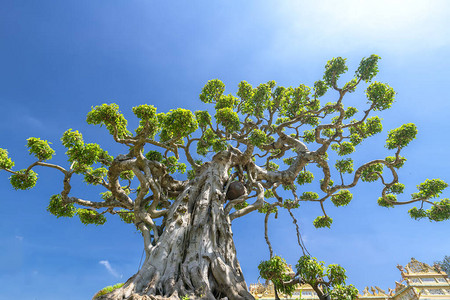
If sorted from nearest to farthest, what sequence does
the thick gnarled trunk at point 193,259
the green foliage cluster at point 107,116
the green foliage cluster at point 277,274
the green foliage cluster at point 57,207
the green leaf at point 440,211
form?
the thick gnarled trunk at point 193,259 < the green foliage cluster at point 277,274 < the green foliage cluster at point 107,116 < the green foliage cluster at point 57,207 < the green leaf at point 440,211

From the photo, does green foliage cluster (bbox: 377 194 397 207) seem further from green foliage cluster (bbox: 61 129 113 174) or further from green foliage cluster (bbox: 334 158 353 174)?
green foliage cluster (bbox: 61 129 113 174)

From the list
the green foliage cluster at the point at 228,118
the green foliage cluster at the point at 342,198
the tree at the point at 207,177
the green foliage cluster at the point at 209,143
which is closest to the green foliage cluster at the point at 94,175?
the tree at the point at 207,177

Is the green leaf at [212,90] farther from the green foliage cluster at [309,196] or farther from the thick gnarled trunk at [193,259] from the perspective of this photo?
the green foliage cluster at [309,196]

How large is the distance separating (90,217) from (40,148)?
14.9 feet

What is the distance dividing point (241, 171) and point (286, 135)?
11.8 feet

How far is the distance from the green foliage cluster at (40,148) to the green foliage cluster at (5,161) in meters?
1.11

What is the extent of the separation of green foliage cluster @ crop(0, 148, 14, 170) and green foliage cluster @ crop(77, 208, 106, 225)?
351 centimetres

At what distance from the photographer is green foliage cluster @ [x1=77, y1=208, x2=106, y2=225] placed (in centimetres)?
1098

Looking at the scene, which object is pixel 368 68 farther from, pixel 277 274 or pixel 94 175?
pixel 94 175

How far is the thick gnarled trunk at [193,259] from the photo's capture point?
5121 millimetres

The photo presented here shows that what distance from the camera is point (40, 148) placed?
8125 millimetres

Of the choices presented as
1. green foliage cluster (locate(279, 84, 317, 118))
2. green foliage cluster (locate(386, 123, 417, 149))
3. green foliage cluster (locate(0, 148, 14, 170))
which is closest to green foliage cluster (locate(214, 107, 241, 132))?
green foliage cluster (locate(279, 84, 317, 118))

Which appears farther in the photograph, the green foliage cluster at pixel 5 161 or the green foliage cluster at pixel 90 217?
the green foliage cluster at pixel 90 217

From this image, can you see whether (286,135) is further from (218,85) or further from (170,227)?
(170,227)
